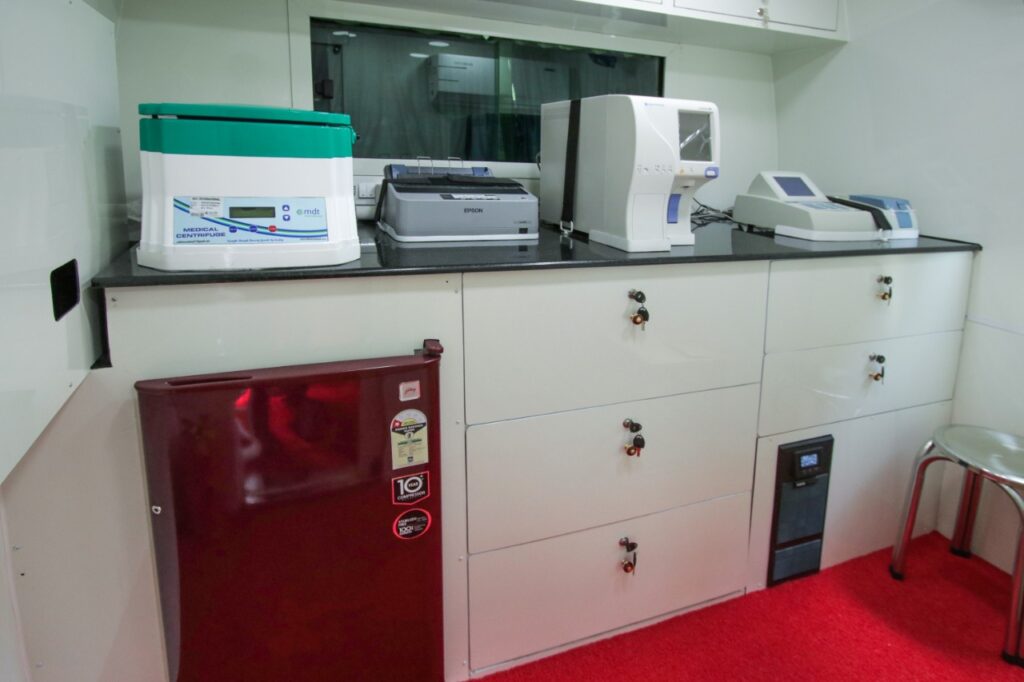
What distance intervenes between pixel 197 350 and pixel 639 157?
1.12 metres

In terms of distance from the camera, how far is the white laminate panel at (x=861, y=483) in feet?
6.39

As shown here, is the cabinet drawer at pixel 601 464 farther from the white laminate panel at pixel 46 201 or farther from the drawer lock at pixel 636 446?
the white laminate panel at pixel 46 201

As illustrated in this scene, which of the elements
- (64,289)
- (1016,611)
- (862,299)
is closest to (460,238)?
(64,289)

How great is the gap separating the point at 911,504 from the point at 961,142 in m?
1.13

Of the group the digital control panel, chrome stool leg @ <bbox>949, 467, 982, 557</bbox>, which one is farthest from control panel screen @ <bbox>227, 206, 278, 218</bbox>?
chrome stool leg @ <bbox>949, 467, 982, 557</bbox>

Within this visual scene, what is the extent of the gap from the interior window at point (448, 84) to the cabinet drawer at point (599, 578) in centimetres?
132

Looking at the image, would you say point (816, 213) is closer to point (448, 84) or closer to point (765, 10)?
point (765, 10)

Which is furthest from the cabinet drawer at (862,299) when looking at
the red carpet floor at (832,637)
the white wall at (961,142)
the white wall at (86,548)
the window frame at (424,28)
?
the white wall at (86,548)

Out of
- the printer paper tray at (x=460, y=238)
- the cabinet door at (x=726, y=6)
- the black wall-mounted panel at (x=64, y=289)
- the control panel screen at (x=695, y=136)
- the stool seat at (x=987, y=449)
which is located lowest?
the stool seat at (x=987, y=449)

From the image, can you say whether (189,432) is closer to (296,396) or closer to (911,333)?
(296,396)

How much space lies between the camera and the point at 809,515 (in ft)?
6.63

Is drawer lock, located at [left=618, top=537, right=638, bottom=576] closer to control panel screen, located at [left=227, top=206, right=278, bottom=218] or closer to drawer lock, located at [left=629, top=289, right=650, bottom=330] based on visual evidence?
drawer lock, located at [left=629, top=289, right=650, bottom=330]

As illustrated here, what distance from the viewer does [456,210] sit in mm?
1704

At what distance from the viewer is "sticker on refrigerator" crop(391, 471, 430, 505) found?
4.63ft
